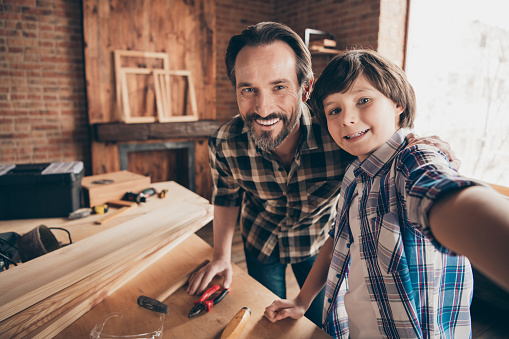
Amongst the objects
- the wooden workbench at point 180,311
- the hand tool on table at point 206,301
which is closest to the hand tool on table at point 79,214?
the wooden workbench at point 180,311

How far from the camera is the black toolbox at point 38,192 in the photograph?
1.49 metres

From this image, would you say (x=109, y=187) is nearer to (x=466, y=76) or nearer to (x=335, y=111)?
(x=335, y=111)

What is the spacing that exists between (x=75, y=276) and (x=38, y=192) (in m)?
0.87

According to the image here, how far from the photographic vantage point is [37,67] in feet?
11.7

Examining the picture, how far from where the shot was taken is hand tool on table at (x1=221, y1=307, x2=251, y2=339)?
814 millimetres

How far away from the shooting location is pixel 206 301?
952mm

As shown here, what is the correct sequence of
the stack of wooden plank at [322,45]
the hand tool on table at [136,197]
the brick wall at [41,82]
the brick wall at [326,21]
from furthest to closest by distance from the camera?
the stack of wooden plank at [322,45] → the brick wall at [326,21] → the brick wall at [41,82] → the hand tool on table at [136,197]

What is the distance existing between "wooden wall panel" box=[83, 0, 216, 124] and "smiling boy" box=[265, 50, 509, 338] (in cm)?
322

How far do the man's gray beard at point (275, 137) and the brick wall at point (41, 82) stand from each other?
3.38m

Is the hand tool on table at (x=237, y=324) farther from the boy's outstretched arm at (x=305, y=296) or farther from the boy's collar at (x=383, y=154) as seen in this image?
the boy's collar at (x=383, y=154)

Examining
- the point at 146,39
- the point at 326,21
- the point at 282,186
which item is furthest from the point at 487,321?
the point at 146,39

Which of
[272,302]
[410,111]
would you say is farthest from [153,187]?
[410,111]

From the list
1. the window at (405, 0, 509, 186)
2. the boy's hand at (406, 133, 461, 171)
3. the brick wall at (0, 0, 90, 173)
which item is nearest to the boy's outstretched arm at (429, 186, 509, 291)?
the boy's hand at (406, 133, 461, 171)

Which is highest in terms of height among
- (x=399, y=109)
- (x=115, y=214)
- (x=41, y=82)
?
(x=41, y=82)
